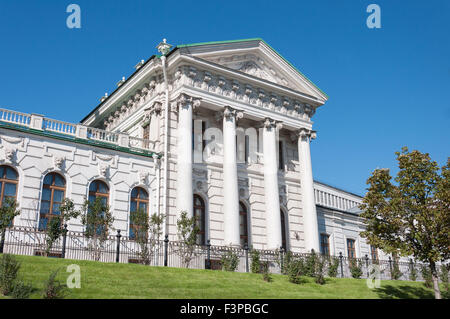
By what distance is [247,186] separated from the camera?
105 feet

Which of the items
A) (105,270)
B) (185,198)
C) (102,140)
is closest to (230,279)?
(105,270)

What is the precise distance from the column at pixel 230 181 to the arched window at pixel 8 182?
1169 cm

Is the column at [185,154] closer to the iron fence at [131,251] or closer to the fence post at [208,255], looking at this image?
the fence post at [208,255]

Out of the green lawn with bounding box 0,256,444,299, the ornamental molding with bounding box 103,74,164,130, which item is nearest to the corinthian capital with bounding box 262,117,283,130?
the ornamental molding with bounding box 103,74,164,130

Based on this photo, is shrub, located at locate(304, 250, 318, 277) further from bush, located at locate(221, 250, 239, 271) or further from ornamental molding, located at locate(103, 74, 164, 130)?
ornamental molding, located at locate(103, 74, 164, 130)

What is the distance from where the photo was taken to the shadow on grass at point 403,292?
76.2 ft

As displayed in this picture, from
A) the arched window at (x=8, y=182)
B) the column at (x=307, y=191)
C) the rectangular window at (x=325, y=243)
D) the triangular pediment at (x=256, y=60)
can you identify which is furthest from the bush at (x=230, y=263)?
the rectangular window at (x=325, y=243)

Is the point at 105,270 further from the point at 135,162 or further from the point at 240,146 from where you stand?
the point at 240,146

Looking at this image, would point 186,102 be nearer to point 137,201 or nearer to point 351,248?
point 137,201

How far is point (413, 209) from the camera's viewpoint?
22.2 meters

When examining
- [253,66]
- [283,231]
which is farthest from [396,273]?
[253,66]

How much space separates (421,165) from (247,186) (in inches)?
475

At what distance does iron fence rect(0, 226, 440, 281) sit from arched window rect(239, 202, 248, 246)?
1.77 m

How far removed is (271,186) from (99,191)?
434 inches
